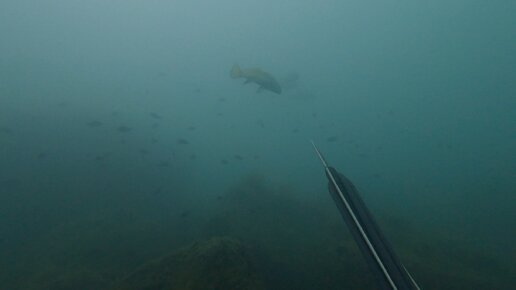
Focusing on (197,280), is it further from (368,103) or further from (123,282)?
(368,103)

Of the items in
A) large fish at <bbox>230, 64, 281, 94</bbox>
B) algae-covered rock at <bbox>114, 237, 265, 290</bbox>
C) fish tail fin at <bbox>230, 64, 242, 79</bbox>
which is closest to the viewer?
algae-covered rock at <bbox>114, 237, 265, 290</bbox>

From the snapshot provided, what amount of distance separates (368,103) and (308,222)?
27.8 m

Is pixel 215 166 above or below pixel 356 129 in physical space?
below

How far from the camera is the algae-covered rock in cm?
479

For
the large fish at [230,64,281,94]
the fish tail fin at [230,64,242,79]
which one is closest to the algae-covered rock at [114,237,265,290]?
the large fish at [230,64,281,94]

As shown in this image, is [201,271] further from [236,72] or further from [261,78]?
[236,72]

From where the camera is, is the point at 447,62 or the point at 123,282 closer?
the point at 123,282

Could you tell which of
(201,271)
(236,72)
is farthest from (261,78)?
(201,271)

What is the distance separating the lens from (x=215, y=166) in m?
17.0

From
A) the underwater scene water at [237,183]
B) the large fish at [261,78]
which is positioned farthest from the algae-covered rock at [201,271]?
the large fish at [261,78]

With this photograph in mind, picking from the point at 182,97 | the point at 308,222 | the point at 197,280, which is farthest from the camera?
the point at 182,97

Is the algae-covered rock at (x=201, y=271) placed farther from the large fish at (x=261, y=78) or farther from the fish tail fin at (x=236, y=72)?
the fish tail fin at (x=236, y=72)

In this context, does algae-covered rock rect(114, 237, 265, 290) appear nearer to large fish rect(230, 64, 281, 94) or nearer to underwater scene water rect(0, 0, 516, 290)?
underwater scene water rect(0, 0, 516, 290)

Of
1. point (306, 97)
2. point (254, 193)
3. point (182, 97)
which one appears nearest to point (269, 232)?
point (254, 193)
